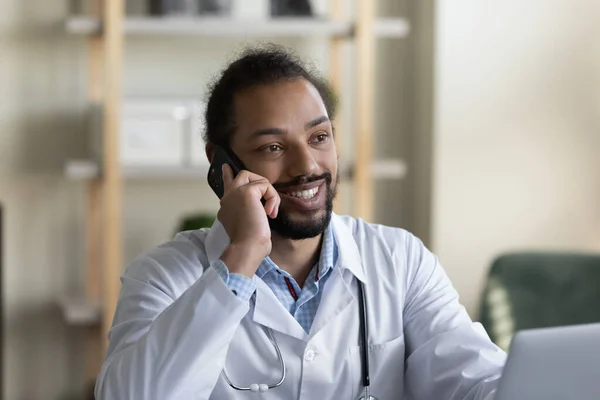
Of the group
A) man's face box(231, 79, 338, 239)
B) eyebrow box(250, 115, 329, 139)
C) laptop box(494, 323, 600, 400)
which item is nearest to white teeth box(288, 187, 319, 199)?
man's face box(231, 79, 338, 239)

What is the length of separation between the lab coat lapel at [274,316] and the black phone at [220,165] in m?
0.23

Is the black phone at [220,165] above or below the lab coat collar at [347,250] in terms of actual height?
above

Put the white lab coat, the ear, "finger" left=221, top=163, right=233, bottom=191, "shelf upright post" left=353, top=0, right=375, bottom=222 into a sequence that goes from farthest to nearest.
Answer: "shelf upright post" left=353, top=0, right=375, bottom=222 < the ear < "finger" left=221, top=163, right=233, bottom=191 < the white lab coat

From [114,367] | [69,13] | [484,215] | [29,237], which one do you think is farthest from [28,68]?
[114,367]

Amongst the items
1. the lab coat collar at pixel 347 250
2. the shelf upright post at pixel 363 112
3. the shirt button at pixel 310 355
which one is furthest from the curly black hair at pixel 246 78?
the shelf upright post at pixel 363 112

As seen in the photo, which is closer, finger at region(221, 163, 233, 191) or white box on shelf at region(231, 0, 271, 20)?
finger at region(221, 163, 233, 191)

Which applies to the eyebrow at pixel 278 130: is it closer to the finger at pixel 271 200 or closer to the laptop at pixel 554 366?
the finger at pixel 271 200

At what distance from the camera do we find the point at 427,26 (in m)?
3.64

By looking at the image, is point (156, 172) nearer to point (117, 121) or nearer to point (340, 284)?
point (117, 121)

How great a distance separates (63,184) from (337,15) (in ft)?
3.66

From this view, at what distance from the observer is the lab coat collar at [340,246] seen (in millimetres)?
1825

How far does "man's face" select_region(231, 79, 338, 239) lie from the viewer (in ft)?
5.93

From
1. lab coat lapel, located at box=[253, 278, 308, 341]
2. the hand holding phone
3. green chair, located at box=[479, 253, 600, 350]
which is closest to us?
the hand holding phone

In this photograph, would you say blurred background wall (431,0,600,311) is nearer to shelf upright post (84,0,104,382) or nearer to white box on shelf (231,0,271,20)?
white box on shelf (231,0,271,20)
